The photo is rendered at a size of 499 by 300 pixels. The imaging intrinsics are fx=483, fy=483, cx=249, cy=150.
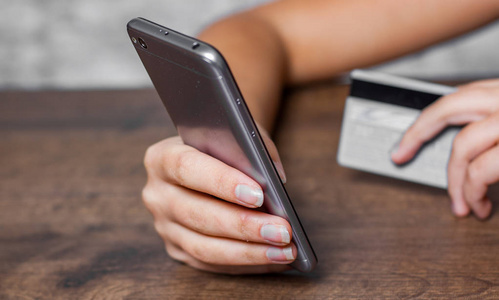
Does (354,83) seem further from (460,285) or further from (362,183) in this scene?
(460,285)

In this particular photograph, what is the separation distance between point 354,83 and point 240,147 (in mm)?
221

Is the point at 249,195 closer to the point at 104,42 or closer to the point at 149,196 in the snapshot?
the point at 149,196

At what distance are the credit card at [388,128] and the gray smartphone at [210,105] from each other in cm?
19

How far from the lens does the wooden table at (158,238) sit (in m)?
0.41

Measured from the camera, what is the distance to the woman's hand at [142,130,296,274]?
352 mm

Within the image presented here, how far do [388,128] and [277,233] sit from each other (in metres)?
0.22

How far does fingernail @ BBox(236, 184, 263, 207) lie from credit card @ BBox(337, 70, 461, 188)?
8.5 inches

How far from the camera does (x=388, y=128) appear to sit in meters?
0.51

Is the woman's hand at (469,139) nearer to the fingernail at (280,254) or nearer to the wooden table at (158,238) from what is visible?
the wooden table at (158,238)

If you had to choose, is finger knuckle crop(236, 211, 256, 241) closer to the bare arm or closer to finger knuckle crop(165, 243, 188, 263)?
finger knuckle crop(165, 243, 188, 263)

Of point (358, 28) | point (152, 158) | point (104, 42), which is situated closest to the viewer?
point (152, 158)

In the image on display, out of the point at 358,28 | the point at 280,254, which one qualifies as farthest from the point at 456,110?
the point at 358,28

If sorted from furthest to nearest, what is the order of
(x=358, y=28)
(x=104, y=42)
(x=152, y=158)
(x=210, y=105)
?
1. (x=104, y=42)
2. (x=358, y=28)
3. (x=152, y=158)
4. (x=210, y=105)

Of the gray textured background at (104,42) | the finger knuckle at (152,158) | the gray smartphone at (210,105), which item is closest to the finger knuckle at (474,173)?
the gray smartphone at (210,105)
